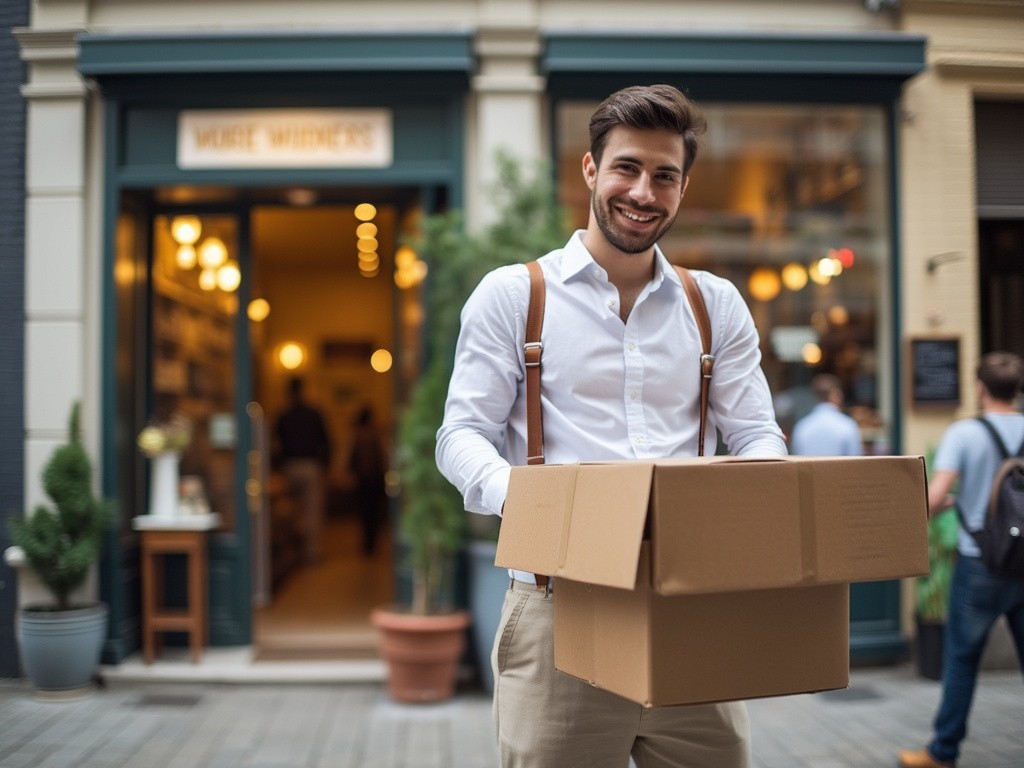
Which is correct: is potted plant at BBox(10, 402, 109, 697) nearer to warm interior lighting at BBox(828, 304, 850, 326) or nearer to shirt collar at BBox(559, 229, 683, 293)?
shirt collar at BBox(559, 229, 683, 293)

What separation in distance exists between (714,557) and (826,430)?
16.7ft

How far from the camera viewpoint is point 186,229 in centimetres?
697

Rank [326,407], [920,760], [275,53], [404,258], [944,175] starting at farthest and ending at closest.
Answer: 1. [326,407]
2. [404,258]
3. [944,175]
4. [275,53]
5. [920,760]

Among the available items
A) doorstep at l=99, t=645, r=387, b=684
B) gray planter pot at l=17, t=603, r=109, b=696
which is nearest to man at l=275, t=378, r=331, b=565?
doorstep at l=99, t=645, r=387, b=684

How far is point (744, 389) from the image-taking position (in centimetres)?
221

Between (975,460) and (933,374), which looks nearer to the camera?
(975,460)

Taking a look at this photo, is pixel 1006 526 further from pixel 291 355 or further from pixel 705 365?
pixel 291 355

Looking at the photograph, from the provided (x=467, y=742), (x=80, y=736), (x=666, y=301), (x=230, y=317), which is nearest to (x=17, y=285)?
(x=230, y=317)

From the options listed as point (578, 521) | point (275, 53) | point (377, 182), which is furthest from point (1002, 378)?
point (275, 53)

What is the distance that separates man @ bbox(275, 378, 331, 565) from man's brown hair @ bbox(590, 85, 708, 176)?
852cm

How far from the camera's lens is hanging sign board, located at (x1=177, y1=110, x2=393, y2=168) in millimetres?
6395

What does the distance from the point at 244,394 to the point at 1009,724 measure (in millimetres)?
5272

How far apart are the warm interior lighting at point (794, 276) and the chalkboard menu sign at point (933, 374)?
0.85 m

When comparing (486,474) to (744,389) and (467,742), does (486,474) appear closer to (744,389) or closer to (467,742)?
(744,389)
